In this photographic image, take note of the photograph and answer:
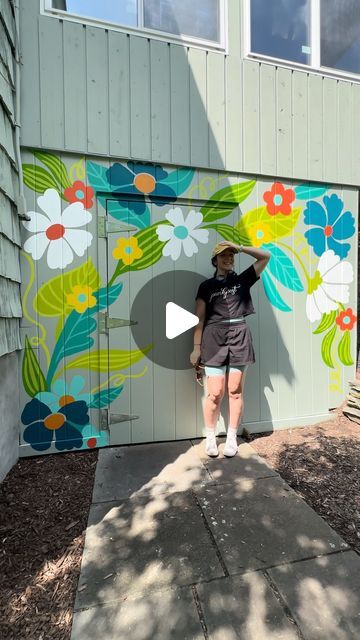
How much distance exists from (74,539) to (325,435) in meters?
2.23

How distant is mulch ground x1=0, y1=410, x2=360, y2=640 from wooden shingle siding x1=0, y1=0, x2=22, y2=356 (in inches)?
37.0

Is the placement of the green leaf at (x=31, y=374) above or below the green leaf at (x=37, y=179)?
below

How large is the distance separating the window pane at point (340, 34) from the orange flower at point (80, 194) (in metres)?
2.65

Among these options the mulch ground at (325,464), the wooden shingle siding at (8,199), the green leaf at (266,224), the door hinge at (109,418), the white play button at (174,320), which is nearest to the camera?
the mulch ground at (325,464)

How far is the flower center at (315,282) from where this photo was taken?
3.20 metres

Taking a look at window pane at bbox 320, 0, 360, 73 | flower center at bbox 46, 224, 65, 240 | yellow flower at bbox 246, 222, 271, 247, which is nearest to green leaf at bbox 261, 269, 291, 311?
yellow flower at bbox 246, 222, 271, 247

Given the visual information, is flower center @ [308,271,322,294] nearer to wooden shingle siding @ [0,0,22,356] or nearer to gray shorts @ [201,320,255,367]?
gray shorts @ [201,320,255,367]

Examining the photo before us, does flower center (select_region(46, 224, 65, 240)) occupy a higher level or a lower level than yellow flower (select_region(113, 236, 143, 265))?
higher

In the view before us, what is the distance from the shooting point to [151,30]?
2691 millimetres

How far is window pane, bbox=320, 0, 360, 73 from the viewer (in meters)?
3.27

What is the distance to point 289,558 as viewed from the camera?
1588mm

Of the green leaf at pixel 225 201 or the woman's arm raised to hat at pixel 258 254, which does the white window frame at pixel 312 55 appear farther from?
the woman's arm raised to hat at pixel 258 254

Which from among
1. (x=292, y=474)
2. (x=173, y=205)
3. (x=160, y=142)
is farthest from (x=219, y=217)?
(x=292, y=474)

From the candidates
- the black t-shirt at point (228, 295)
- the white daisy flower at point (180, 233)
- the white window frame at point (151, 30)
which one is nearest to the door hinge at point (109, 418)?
the black t-shirt at point (228, 295)
